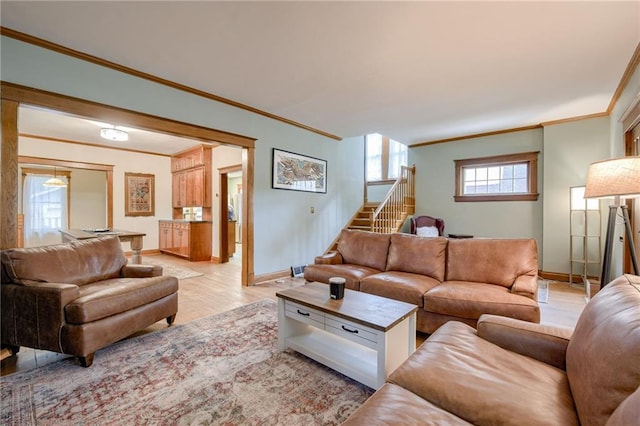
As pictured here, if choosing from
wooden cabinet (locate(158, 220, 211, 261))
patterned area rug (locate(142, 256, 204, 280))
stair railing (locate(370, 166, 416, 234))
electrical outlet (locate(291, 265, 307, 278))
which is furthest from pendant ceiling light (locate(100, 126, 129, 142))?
stair railing (locate(370, 166, 416, 234))

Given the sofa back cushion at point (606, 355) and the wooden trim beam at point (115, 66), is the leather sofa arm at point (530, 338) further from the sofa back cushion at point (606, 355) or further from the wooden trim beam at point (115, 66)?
the wooden trim beam at point (115, 66)

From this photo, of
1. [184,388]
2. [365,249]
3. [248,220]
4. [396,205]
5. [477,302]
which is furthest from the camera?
[396,205]

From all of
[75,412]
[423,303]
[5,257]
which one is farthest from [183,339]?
[423,303]

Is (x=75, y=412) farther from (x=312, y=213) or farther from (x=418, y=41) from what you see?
(x=312, y=213)

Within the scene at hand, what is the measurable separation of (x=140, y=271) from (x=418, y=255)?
2882 mm

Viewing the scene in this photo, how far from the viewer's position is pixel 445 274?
2.91 metres

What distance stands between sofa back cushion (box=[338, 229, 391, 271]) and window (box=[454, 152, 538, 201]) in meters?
3.01

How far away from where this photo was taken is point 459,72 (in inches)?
117

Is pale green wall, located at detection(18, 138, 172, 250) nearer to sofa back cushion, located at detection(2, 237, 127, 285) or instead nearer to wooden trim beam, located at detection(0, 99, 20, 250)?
wooden trim beam, located at detection(0, 99, 20, 250)

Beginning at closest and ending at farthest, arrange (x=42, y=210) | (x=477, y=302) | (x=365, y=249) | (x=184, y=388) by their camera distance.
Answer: (x=184, y=388), (x=477, y=302), (x=365, y=249), (x=42, y=210)

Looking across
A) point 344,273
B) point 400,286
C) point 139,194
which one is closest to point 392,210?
point 344,273

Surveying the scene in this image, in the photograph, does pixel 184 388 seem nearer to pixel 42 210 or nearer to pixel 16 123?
pixel 16 123

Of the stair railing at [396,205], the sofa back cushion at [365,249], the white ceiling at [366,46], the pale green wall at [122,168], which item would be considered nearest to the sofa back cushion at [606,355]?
the white ceiling at [366,46]

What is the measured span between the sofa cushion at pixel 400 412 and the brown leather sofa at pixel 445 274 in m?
1.45
